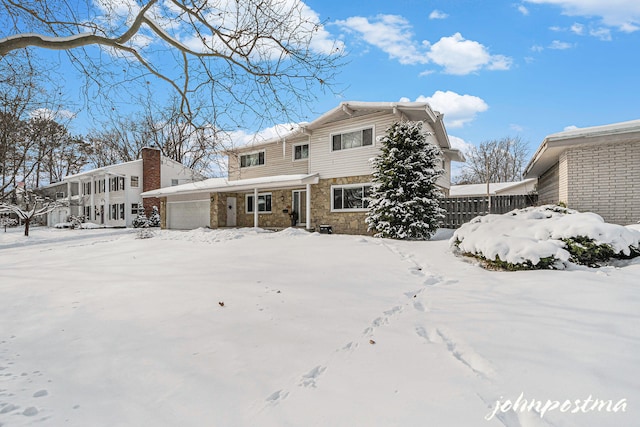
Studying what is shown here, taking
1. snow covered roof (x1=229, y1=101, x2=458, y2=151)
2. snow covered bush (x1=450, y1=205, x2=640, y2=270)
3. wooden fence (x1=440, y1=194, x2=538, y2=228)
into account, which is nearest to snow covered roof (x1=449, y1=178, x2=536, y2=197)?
wooden fence (x1=440, y1=194, x2=538, y2=228)

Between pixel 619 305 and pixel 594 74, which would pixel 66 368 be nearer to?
pixel 619 305

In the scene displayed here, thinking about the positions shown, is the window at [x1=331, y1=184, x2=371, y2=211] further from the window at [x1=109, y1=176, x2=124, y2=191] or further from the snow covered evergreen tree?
the window at [x1=109, y1=176, x2=124, y2=191]

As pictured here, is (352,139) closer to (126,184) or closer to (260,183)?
(260,183)

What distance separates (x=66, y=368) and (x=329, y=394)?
82.9 inches

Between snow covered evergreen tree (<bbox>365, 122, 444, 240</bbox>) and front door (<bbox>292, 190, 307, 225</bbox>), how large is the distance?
5683mm

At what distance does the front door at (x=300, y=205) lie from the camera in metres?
16.2

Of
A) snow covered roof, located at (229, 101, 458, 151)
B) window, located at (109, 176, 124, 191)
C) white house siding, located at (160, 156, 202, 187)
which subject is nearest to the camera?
snow covered roof, located at (229, 101, 458, 151)

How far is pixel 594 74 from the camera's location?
33.3 ft

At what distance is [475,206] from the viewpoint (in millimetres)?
13508

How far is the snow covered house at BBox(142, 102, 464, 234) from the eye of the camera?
13228mm

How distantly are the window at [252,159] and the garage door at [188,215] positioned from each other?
11.5 feet

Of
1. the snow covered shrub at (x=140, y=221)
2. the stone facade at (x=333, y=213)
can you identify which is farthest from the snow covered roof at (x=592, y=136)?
the snow covered shrub at (x=140, y=221)

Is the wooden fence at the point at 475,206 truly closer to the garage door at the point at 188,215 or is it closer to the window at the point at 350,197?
the window at the point at 350,197

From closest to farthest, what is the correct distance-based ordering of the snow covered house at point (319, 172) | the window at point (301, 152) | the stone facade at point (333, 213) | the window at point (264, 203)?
the snow covered house at point (319, 172)
the stone facade at point (333, 213)
the window at point (301, 152)
the window at point (264, 203)
